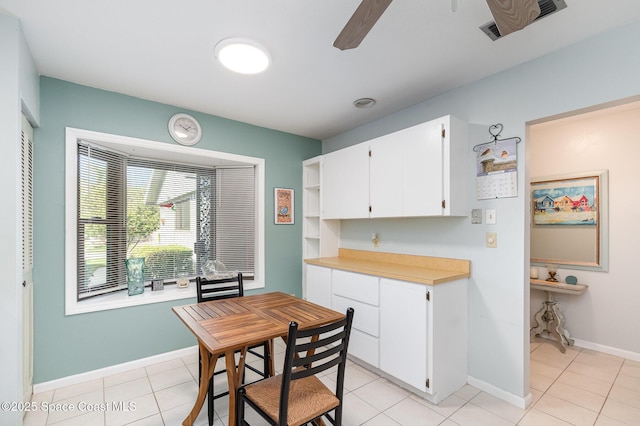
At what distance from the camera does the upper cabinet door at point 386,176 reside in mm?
2707

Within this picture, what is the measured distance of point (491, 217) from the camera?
2.35 metres

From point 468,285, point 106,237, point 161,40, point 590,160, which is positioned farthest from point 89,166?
point 590,160

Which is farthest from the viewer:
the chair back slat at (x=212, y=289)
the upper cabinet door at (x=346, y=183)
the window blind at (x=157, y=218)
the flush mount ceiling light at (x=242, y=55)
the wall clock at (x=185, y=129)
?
the upper cabinet door at (x=346, y=183)

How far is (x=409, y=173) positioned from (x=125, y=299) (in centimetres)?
288

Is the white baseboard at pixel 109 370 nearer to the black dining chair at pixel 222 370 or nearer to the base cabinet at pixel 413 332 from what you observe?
the black dining chair at pixel 222 370

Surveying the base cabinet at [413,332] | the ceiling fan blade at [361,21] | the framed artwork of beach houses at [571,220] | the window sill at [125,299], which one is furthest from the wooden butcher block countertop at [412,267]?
the framed artwork of beach houses at [571,220]

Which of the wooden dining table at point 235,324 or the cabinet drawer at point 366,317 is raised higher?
the wooden dining table at point 235,324

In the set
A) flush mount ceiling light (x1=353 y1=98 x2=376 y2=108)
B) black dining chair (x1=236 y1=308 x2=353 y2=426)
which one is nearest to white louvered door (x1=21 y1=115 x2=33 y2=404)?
black dining chair (x1=236 y1=308 x2=353 y2=426)

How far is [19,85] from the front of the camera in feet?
5.65

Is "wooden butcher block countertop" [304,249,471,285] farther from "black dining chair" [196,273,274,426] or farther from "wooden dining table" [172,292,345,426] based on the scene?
"black dining chair" [196,273,274,426]

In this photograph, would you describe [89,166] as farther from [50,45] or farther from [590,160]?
[590,160]

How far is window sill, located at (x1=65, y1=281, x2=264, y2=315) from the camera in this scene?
8.19 feet

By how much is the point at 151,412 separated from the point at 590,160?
15.6 ft

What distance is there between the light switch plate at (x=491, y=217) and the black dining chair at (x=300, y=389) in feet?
5.02
